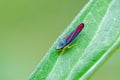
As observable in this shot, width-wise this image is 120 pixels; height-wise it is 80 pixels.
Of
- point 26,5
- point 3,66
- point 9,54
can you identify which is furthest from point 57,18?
point 3,66

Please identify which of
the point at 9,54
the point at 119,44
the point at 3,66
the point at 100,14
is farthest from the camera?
the point at 9,54

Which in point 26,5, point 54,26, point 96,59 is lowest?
point 54,26

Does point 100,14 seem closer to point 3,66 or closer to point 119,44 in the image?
point 119,44

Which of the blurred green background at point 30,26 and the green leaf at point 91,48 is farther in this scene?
the blurred green background at point 30,26

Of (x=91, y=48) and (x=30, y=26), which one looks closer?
(x=91, y=48)

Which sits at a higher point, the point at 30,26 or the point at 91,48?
the point at 91,48
